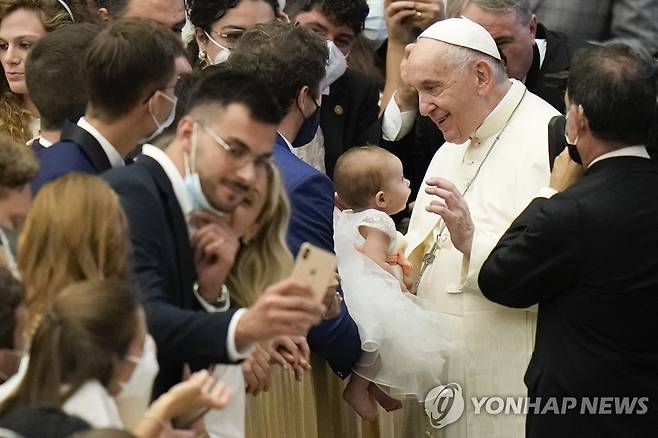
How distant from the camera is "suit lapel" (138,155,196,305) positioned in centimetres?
409

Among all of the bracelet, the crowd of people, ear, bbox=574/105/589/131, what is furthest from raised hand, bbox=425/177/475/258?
the bracelet

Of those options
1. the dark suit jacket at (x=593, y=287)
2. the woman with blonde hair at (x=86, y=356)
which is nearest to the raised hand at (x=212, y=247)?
the woman with blonde hair at (x=86, y=356)

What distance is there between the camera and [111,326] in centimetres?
337

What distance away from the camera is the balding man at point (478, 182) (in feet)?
19.2

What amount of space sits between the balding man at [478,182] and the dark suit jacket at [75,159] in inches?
65.0

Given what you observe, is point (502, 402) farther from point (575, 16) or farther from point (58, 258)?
point (58, 258)

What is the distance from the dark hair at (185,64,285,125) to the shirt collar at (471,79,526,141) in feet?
6.29

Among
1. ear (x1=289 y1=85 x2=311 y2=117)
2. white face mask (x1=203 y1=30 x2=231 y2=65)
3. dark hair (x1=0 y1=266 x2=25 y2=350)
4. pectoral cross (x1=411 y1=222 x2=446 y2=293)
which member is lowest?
pectoral cross (x1=411 y1=222 x2=446 y2=293)

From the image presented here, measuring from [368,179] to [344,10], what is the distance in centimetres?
118

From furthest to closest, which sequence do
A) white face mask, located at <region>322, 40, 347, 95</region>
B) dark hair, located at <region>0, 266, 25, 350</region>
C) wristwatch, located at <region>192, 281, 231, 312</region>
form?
white face mask, located at <region>322, 40, 347, 95</region>
wristwatch, located at <region>192, 281, 231, 312</region>
dark hair, located at <region>0, 266, 25, 350</region>

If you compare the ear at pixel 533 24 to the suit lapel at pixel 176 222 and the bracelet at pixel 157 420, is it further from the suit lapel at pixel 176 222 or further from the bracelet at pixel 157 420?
the bracelet at pixel 157 420

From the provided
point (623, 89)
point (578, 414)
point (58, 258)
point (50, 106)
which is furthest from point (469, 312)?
point (58, 258)

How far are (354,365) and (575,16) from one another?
2356 mm

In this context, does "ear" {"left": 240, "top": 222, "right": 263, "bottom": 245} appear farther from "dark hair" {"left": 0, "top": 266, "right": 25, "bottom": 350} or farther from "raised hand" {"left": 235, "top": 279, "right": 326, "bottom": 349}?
"dark hair" {"left": 0, "top": 266, "right": 25, "bottom": 350}
